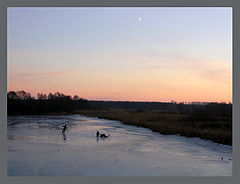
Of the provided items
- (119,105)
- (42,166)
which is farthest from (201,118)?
(119,105)

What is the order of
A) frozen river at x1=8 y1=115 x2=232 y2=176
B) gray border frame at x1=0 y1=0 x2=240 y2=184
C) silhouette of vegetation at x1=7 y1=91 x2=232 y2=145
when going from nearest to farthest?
gray border frame at x1=0 y1=0 x2=240 y2=184 < frozen river at x1=8 y1=115 x2=232 y2=176 < silhouette of vegetation at x1=7 y1=91 x2=232 y2=145

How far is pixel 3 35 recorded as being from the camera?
6484mm

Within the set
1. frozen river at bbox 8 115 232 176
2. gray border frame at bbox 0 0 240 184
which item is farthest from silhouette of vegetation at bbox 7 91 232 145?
gray border frame at bbox 0 0 240 184

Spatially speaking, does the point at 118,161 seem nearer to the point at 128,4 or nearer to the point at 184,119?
the point at 128,4

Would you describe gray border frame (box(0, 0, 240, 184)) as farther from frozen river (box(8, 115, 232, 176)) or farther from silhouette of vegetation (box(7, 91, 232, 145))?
silhouette of vegetation (box(7, 91, 232, 145))

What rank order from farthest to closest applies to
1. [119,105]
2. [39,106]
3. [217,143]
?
1. [119,105]
2. [39,106]
3. [217,143]

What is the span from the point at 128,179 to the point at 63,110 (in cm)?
6857

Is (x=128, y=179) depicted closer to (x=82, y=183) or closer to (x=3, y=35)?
(x=82, y=183)

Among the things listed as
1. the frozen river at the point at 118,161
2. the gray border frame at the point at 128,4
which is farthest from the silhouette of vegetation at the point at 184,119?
the gray border frame at the point at 128,4

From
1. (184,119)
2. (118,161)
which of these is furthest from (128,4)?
(184,119)

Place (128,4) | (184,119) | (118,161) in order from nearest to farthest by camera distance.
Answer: (128,4)
(118,161)
(184,119)

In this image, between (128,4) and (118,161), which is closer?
(128,4)

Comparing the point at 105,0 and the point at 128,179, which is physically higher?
the point at 105,0

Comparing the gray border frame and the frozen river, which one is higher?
the gray border frame
